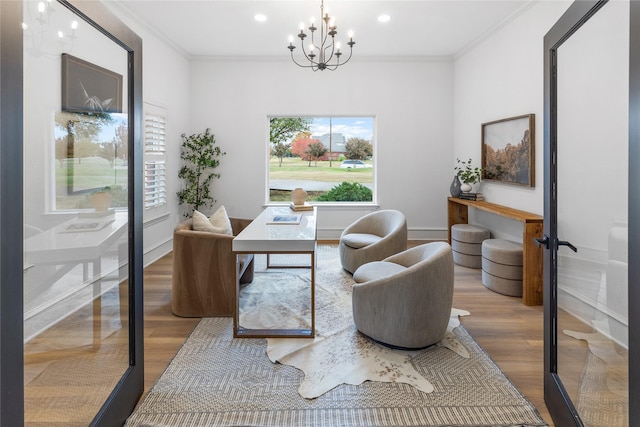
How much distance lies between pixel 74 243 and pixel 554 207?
207 cm

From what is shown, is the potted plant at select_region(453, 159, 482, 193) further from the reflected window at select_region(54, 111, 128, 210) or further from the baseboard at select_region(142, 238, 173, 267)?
the reflected window at select_region(54, 111, 128, 210)

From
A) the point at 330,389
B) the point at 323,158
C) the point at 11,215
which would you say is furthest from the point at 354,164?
the point at 11,215

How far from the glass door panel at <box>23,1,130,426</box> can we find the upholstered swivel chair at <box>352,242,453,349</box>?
147 cm

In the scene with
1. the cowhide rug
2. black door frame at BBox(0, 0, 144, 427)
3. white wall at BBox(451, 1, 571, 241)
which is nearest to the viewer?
black door frame at BBox(0, 0, 144, 427)

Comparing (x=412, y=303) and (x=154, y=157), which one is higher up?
(x=154, y=157)

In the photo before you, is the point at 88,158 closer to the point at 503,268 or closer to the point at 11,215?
the point at 11,215

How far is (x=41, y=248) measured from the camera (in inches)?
50.4

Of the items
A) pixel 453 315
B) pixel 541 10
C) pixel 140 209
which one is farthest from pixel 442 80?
pixel 140 209

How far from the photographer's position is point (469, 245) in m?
4.81

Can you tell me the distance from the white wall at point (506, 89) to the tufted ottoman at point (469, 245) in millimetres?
317

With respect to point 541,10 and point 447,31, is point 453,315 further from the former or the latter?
point 447,31

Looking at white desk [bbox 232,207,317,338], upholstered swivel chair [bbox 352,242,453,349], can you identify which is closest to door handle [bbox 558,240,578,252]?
upholstered swivel chair [bbox 352,242,453,349]

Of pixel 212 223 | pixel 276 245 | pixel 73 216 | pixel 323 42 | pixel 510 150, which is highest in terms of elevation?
pixel 323 42

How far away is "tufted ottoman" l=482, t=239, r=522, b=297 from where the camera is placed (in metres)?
3.77
